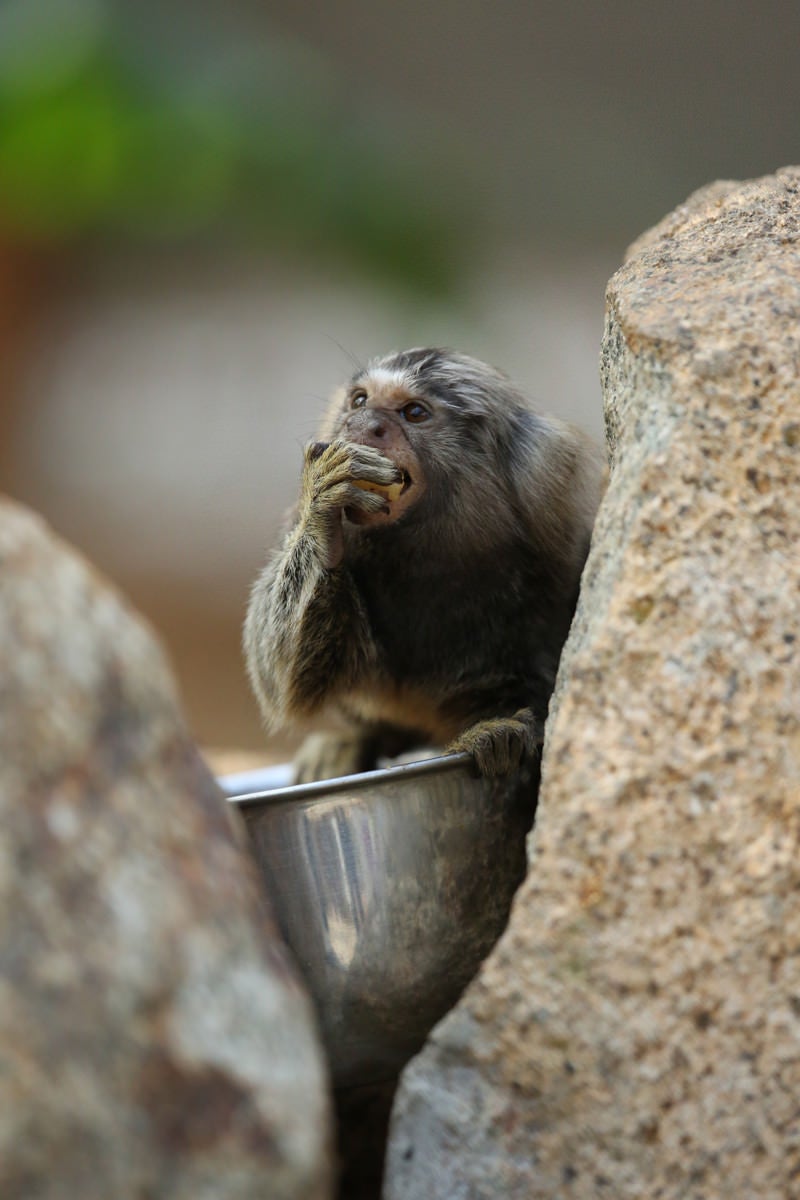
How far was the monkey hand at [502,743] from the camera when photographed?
1557 millimetres

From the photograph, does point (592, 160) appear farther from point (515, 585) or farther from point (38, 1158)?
point (38, 1158)

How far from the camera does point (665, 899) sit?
110 cm

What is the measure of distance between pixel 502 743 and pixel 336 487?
0.47 metres

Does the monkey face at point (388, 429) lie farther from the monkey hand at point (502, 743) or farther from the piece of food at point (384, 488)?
the monkey hand at point (502, 743)

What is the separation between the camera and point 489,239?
5418 millimetres

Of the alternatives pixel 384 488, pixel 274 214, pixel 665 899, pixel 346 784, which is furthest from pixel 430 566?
pixel 274 214

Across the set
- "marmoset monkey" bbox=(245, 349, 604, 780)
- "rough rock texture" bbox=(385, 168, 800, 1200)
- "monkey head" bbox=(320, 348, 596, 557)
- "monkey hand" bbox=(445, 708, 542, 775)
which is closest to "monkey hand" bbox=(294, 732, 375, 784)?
"marmoset monkey" bbox=(245, 349, 604, 780)

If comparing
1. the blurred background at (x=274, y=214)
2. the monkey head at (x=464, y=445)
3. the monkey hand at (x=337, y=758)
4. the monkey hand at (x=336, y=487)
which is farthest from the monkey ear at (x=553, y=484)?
the monkey hand at (x=337, y=758)

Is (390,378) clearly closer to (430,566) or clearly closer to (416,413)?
(416,413)

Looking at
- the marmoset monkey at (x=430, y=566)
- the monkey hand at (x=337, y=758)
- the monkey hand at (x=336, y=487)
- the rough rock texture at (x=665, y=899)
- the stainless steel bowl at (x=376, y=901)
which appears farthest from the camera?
the monkey hand at (x=337, y=758)

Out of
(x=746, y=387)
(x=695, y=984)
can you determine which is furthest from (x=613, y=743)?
(x=746, y=387)

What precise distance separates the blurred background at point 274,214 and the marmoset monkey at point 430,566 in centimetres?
37

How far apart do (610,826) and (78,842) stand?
435mm

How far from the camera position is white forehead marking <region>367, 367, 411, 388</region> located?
222 centimetres
